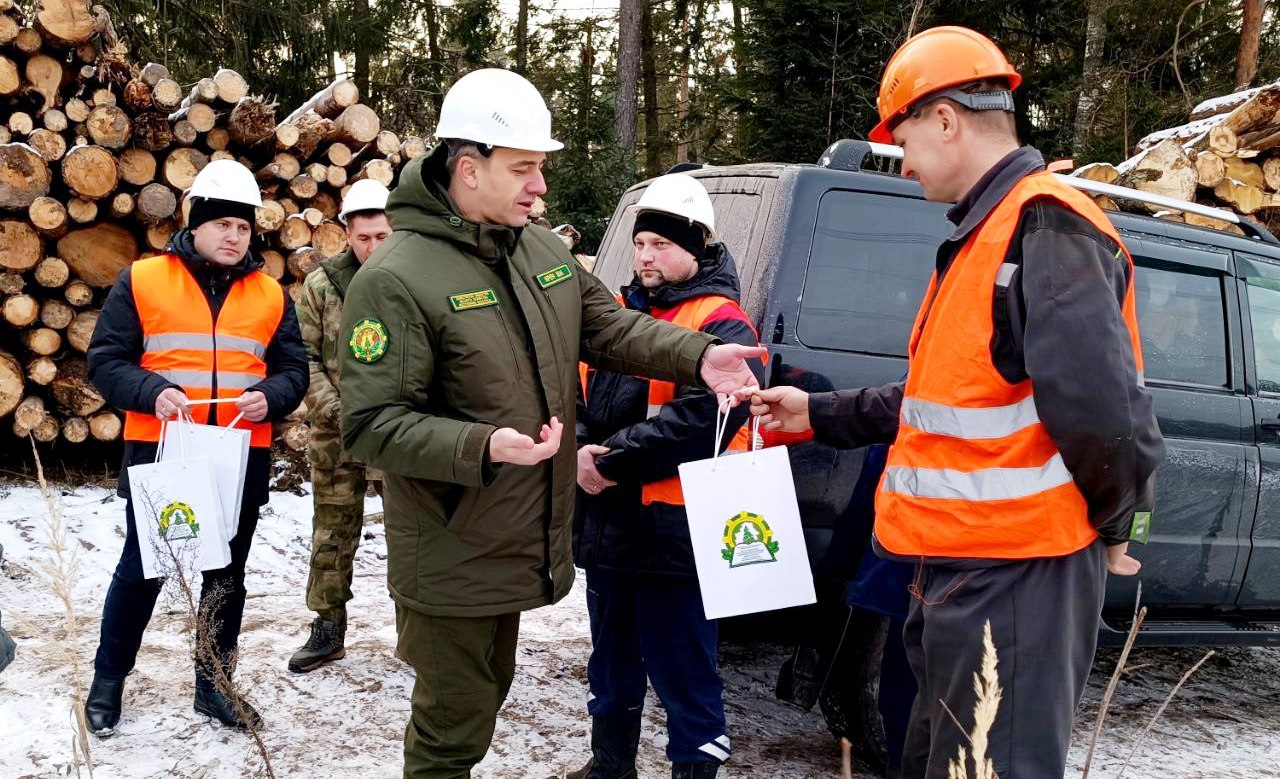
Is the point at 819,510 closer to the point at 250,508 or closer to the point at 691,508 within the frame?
the point at 691,508

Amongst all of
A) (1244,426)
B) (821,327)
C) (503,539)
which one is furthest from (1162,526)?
(503,539)

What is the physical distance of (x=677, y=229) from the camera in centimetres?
321

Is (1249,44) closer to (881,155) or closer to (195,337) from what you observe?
(881,155)

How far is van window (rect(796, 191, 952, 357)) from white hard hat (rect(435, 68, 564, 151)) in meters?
1.35

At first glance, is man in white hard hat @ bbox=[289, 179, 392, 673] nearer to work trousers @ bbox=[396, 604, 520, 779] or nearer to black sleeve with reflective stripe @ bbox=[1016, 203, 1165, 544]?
work trousers @ bbox=[396, 604, 520, 779]

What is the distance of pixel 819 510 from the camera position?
11.5 feet

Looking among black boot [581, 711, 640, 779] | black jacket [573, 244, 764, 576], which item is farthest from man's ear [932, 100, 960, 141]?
black boot [581, 711, 640, 779]

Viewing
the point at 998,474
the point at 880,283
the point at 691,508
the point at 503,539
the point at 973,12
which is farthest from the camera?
the point at 973,12

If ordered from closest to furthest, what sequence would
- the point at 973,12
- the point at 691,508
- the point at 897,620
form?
the point at 691,508, the point at 897,620, the point at 973,12

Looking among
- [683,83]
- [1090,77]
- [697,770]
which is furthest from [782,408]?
[683,83]

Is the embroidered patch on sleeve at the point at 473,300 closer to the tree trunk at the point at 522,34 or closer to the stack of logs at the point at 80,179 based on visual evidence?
the stack of logs at the point at 80,179

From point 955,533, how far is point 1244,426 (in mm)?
2586

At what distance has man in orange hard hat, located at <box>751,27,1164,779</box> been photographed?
1958 mm

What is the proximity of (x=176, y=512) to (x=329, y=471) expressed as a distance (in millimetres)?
1183
